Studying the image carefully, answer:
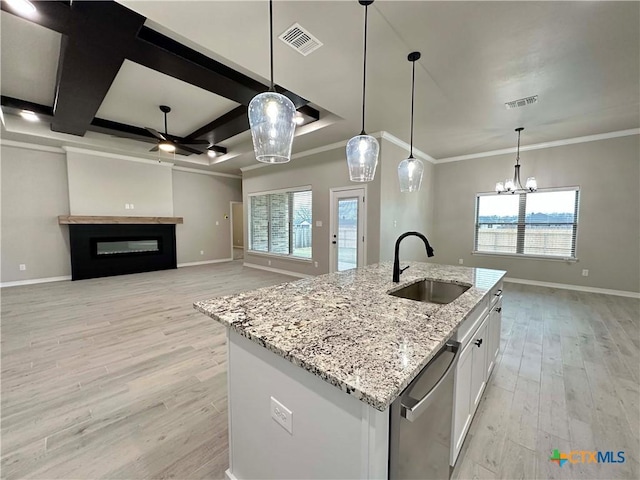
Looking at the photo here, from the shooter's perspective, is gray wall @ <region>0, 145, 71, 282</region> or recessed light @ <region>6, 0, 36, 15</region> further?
gray wall @ <region>0, 145, 71, 282</region>

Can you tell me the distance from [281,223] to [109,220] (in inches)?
152

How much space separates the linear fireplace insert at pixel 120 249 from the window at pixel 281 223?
2244 mm

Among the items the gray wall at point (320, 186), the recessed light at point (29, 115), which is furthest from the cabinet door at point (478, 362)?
the recessed light at point (29, 115)

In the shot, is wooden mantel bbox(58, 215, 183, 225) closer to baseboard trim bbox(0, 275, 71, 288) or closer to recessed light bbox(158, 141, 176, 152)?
baseboard trim bbox(0, 275, 71, 288)

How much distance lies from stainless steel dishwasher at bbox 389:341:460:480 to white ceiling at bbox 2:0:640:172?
7.78ft

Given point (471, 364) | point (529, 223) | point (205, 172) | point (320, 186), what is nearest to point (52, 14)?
point (471, 364)

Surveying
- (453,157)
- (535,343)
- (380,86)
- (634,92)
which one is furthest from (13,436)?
(453,157)

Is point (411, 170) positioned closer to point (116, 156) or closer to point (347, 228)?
point (347, 228)

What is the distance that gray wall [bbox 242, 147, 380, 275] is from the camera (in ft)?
15.6

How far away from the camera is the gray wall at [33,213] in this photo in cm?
507

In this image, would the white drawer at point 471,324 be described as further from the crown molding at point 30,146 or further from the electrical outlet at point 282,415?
the crown molding at point 30,146

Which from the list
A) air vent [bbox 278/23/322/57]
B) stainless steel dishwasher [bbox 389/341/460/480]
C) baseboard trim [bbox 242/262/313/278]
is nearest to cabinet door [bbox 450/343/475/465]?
stainless steel dishwasher [bbox 389/341/460/480]

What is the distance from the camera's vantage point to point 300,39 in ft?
7.29

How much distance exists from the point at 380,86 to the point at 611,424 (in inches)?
137
